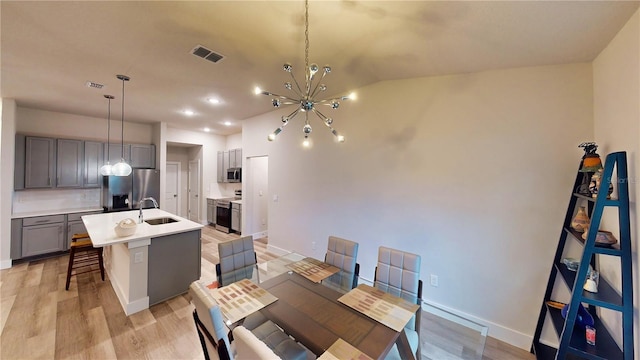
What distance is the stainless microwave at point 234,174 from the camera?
6.27 metres

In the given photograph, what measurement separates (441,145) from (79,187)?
6.52 metres

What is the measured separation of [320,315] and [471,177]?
2.03m

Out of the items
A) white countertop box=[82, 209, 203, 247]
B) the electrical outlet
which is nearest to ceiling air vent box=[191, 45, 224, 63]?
white countertop box=[82, 209, 203, 247]

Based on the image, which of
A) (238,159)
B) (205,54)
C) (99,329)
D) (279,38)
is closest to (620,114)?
(279,38)

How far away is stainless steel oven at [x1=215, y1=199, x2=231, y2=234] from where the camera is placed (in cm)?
612

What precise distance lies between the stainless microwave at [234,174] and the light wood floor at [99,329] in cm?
342

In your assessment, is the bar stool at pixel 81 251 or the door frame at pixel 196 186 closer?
the bar stool at pixel 81 251

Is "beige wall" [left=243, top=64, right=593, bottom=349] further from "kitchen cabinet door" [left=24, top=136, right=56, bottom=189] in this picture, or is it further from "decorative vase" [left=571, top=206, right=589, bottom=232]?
"kitchen cabinet door" [left=24, top=136, right=56, bottom=189]

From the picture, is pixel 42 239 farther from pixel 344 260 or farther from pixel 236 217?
pixel 344 260

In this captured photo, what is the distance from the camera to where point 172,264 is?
2.95m

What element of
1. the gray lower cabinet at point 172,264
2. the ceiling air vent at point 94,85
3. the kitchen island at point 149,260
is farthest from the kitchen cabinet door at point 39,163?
the gray lower cabinet at point 172,264

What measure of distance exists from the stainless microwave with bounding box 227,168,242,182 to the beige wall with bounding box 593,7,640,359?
617 centimetres

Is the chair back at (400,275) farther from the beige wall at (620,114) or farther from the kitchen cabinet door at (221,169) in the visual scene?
the kitchen cabinet door at (221,169)

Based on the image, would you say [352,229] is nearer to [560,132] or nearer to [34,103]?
[560,132]
